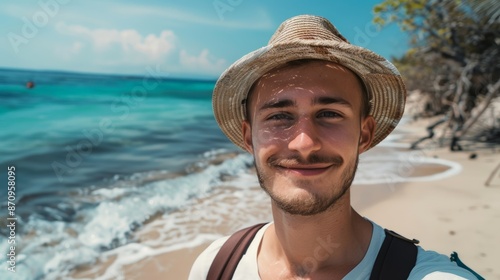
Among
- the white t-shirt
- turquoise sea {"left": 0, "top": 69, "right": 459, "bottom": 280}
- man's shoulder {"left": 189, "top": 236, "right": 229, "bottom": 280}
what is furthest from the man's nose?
turquoise sea {"left": 0, "top": 69, "right": 459, "bottom": 280}

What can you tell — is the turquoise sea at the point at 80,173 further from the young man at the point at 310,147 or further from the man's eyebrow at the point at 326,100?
the man's eyebrow at the point at 326,100

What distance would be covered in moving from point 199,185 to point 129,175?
90.8 inches

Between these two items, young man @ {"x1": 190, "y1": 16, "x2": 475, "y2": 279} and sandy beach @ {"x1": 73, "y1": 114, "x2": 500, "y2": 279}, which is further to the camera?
sandy beach @ {"x1": 73, "y1": 114, "x2": 500, "y2": 279}

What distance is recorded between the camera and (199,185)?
8016 mm

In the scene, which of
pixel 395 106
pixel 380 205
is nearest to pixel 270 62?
pixel 395 106

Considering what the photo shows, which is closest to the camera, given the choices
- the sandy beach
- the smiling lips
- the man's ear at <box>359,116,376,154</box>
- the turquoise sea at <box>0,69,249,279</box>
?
the smiling lips

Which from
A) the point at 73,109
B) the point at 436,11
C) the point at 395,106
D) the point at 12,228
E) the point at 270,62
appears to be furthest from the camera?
the point at 73,109

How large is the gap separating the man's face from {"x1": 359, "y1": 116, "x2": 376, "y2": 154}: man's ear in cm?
11

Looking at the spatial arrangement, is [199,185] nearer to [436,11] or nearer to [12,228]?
[12,228]

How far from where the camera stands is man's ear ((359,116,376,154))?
1697mm

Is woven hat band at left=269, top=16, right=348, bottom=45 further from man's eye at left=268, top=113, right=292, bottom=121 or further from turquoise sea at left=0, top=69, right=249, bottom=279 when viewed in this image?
turquoise sea at left=0, top=69, right=249, bottom=279

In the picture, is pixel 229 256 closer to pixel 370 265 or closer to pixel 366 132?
pixel 370 265

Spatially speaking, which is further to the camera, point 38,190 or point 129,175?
point 129,175

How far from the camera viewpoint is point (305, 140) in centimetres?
145
